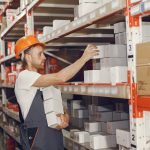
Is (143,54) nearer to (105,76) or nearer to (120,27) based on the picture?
(105,76)

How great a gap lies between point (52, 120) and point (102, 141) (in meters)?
0.43

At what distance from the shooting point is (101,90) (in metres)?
2.14

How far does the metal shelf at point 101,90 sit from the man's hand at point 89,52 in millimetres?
199

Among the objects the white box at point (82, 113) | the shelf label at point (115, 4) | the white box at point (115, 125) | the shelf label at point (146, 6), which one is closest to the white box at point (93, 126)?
the white box at point (115, 125)

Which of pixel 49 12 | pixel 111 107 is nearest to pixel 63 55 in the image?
pixel 49 12

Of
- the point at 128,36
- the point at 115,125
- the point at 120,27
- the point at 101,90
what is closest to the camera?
the point at 128,36

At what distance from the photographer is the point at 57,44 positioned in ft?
12.5

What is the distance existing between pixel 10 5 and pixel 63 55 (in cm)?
188

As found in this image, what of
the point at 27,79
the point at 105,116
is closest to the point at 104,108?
the point at 105,116

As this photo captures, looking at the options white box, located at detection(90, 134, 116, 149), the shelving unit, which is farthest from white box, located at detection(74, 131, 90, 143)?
white box, located at detection(90, 134, 116, 149)

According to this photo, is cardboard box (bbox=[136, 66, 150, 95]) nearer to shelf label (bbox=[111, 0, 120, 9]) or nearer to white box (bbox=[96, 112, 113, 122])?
shelf label (bbox=[111, 0, 120, 9])

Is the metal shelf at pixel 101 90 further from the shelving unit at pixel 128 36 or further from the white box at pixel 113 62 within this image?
the white box at pixel 113 62

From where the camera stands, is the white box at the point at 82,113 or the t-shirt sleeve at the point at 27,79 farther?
the white box at the point at 82,113

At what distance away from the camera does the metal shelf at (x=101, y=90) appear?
1881mm
